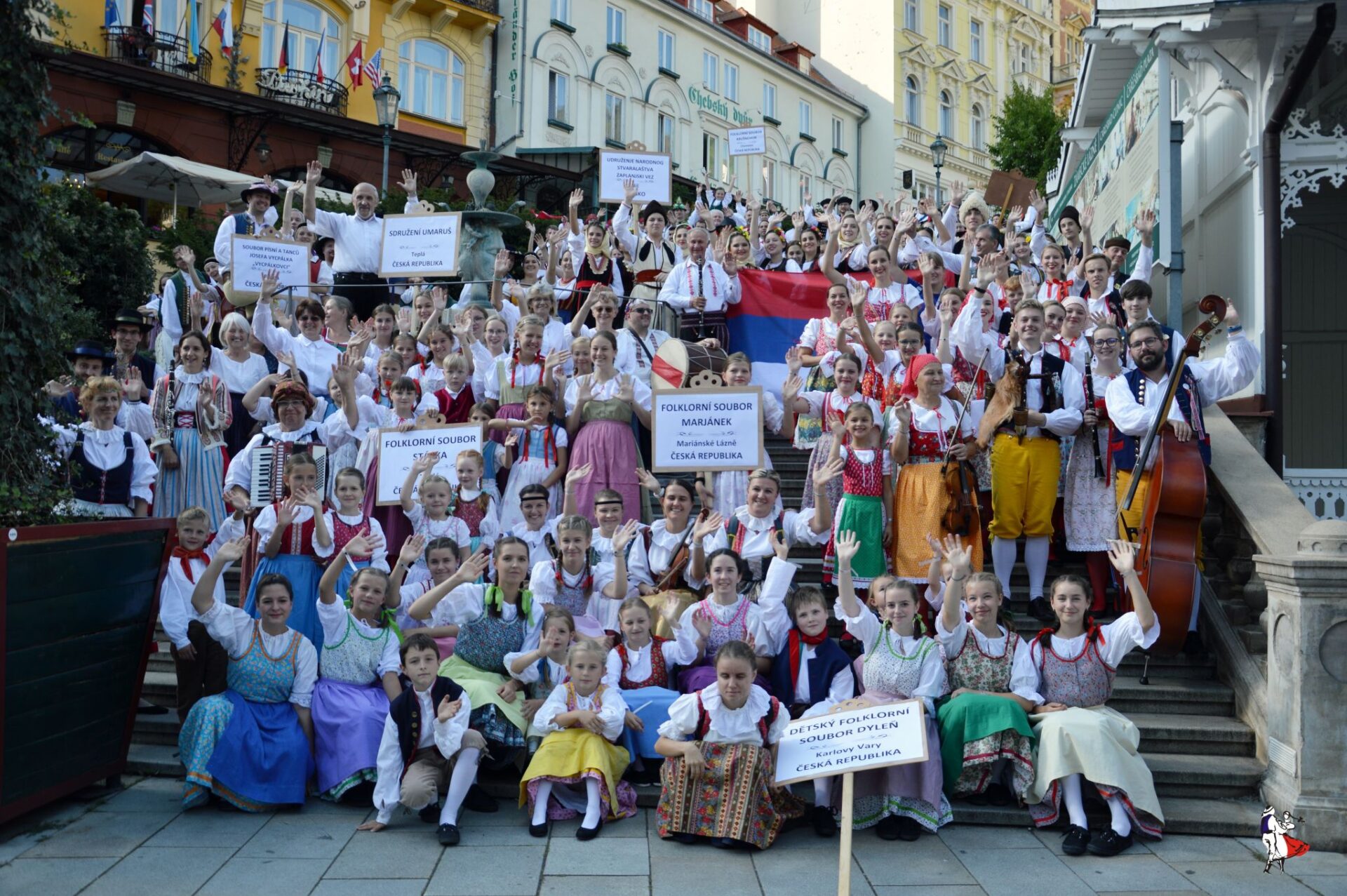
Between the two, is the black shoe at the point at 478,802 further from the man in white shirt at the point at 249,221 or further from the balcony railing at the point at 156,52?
the balcony railing at the point at 156,52

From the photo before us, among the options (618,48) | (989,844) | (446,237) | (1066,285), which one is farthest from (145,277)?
(618,48)

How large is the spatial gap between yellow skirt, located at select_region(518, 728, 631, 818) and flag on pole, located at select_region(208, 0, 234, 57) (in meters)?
23.2

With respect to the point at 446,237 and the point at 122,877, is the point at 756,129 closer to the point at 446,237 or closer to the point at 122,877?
the point at 446,237

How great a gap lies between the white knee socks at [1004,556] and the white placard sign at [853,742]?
2738mm

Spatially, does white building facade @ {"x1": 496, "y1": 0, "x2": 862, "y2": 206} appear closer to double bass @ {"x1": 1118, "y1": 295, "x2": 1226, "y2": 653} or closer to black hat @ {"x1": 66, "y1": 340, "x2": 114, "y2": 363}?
black hat @ {"x1": 66, "y1": 340, "x2": 114, "y2": 363}

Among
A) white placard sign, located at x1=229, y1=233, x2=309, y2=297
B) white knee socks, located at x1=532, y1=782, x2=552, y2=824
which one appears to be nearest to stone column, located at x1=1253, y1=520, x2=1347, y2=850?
white knee socks, located at x1=532, y1=782, x2=552, y2=824

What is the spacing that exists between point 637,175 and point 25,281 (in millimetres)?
8640

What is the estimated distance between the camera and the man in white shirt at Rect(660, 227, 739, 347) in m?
11.7

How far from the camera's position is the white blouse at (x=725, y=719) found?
238 inches

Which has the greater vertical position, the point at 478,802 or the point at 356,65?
the point at 356,65

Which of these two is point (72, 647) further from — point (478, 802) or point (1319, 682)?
point (1319, 682)

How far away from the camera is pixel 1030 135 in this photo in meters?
34.8

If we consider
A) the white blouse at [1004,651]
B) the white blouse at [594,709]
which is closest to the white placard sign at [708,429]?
the white blouse at [1004,651]

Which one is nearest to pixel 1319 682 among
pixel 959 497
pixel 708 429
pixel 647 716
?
pixel 959 497
